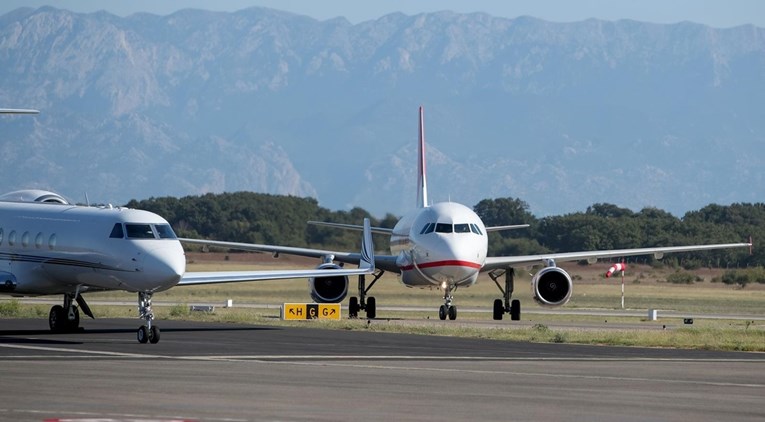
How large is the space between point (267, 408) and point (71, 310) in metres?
20.1

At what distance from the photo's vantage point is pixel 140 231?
3838 cm

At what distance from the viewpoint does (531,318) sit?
185ft

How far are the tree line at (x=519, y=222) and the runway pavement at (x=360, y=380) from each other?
57222 mm

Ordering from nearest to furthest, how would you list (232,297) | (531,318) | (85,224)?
1. (85,224)
2. (531,318)
3. (232,297)

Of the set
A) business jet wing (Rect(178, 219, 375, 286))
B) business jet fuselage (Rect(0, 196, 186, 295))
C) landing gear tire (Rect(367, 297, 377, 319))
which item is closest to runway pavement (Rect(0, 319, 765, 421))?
business jet fuselage (Rect(0, 196, 186, 295))

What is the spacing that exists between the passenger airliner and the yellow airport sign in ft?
5.26

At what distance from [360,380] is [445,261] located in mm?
23262

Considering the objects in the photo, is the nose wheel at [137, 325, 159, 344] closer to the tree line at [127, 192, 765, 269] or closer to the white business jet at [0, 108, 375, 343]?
the white business jet at [0, 108, 375, 343]

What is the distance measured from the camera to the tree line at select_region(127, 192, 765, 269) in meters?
109

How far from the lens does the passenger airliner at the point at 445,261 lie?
5088 cm

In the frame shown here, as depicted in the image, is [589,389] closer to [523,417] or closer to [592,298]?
[523,417]

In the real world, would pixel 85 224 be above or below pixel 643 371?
above

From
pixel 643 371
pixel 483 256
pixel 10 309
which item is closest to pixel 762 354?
pixel 643 371

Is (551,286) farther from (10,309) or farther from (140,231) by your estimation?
A: (140,231)
